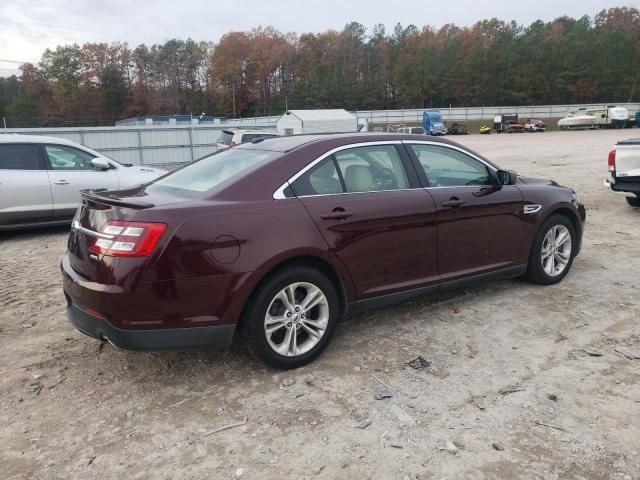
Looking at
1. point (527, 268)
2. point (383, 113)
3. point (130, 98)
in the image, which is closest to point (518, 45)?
point (383, 113)

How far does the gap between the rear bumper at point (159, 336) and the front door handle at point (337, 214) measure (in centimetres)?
96

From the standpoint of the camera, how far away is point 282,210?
3.49 metres

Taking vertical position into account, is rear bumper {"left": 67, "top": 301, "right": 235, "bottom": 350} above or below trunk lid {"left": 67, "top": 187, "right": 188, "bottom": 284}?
below

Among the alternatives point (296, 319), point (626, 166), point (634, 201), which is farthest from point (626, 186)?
point (296, 319)

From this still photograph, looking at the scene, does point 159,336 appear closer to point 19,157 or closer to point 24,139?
point 19,157

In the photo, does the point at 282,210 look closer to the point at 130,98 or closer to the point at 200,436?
the point at 200,436

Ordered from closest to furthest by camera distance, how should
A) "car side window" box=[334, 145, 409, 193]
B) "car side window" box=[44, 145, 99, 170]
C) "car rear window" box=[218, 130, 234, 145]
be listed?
"car side window" box=[334, 145, 409, 193] < "car side window" box=[44, 145, 99, 170] < "car rear window" box=[218, 130, 234, 145]

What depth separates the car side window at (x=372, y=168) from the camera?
13.0 ft

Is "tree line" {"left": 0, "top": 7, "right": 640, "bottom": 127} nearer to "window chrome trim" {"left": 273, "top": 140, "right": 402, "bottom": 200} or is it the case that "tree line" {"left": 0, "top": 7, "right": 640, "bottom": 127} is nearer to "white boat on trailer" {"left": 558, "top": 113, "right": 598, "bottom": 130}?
"white boat on trailer" {"left": 558, "top": 113, "right": 598, "bottom": 130}

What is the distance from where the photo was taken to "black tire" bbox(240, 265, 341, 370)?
133 inches

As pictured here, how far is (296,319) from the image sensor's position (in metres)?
3.58

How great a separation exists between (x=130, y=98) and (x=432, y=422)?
335 feet

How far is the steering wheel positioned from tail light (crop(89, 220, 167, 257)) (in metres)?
1.70

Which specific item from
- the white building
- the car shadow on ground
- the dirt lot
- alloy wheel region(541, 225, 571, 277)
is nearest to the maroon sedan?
the car shadow on ground
